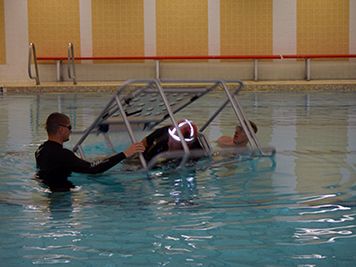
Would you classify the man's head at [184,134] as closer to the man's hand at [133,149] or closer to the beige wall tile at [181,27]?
the man's hand at [133,149]

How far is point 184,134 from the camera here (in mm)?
6262

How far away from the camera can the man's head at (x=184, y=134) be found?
6.04 m

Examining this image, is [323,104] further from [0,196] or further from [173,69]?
[0,196]

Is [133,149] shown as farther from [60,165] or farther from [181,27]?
[181,27]

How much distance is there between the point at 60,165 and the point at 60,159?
0.05 m

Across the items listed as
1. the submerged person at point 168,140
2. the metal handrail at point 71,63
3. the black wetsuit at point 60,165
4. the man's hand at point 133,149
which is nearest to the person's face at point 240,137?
the submerged person at point 168,140

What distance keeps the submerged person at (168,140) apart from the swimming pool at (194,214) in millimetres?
247

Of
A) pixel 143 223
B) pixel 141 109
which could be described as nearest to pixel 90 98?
pixel 141 109

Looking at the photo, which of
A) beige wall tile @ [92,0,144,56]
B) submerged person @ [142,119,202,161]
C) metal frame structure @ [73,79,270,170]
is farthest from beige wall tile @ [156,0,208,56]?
submerged person @ [142,119,202,161]

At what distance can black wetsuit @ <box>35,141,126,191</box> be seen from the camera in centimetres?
536

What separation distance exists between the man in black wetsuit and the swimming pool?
0.16 meters

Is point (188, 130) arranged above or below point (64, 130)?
below

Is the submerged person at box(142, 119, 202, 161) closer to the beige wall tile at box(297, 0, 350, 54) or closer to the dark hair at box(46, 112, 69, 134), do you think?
the dark hair at box(46, 112, 69, 134)

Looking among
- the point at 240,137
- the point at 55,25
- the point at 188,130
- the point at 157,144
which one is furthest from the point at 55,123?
the point at 55,25
